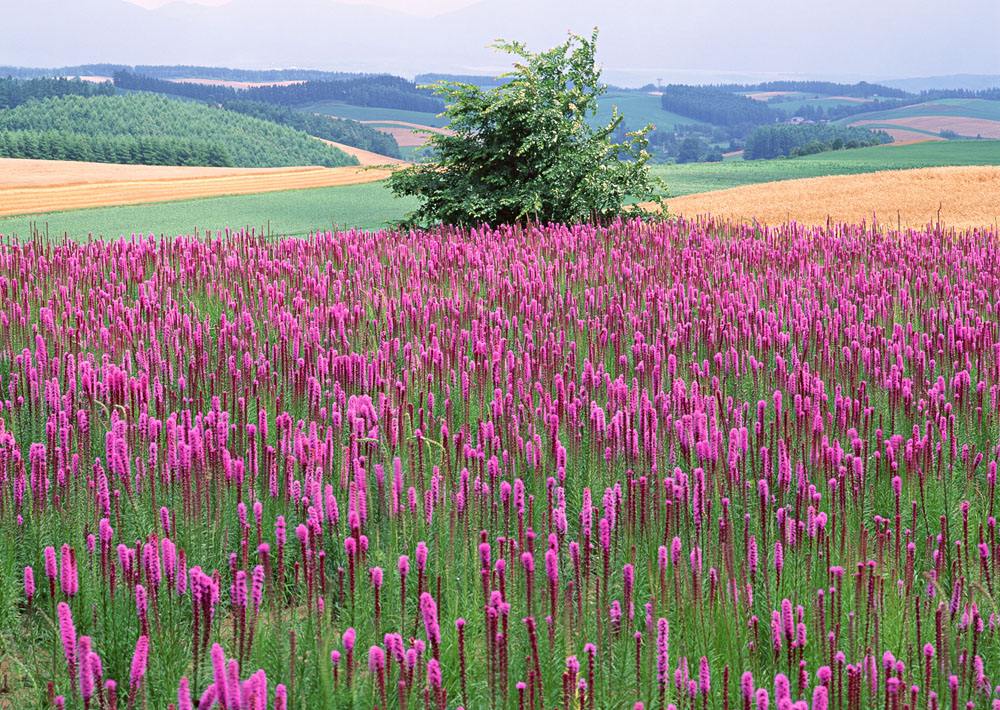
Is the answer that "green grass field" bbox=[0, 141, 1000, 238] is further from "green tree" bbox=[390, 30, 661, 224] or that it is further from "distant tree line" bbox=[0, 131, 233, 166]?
"distant tree line" bbox=[0, 131, 233, 166]

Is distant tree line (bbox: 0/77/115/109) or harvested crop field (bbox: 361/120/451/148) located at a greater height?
distant tree line (bbox: 0/77/115/109)

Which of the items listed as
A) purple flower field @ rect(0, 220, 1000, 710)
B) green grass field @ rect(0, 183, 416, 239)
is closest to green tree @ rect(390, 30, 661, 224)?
green grass field @ rect(0, 183, 416, 239)

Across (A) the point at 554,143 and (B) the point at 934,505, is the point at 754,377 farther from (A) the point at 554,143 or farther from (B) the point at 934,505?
(A) the point at 554,143

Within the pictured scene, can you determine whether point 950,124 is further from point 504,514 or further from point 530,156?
point 504,514

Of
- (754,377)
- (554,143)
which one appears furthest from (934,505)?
(554,143)

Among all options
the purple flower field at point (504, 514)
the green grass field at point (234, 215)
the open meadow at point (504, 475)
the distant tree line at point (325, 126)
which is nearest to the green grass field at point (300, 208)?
the green grass field at point (234, 215)

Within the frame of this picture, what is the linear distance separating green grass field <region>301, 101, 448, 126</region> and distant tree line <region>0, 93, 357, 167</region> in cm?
6167

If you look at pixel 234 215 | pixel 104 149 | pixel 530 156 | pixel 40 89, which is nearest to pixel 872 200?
pixel 530 156

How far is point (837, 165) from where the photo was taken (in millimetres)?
49875

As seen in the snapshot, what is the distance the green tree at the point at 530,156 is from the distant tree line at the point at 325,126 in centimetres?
9076

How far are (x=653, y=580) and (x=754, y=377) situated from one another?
280 cm

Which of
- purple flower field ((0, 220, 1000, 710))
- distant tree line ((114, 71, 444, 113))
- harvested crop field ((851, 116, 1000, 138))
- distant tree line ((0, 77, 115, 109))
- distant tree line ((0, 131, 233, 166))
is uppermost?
distant tree line ((114, 71, 444, 113))

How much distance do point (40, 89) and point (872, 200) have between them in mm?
100443

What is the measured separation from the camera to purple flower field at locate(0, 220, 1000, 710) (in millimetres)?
2719
